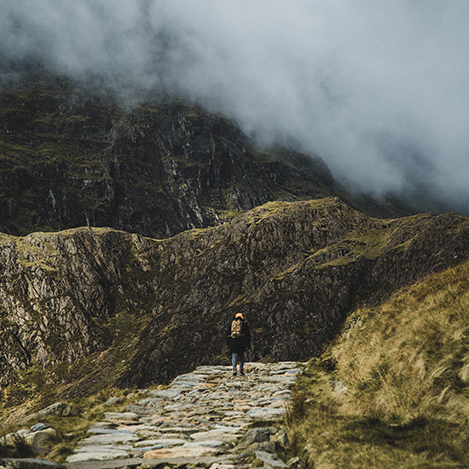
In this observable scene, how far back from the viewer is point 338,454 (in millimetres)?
6211

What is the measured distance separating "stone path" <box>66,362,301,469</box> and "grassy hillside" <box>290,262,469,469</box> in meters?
0.95


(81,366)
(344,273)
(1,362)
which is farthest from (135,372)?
(344,273)

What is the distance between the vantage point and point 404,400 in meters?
7.91

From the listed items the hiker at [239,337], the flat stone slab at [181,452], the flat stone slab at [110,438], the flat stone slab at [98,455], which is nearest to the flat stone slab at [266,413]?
the flat stone slab at [181,452]

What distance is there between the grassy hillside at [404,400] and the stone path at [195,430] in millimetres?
947

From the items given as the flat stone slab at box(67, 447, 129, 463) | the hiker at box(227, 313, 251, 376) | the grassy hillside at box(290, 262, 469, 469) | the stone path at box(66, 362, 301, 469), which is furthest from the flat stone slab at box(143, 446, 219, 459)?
the hiker at box(227, 313, 251, 376)

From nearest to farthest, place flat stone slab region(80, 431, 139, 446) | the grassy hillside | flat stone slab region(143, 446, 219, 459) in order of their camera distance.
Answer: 1. the grassy hillside
2. flat stone slab region(143, 446, 219, 459)
3. flat stone slab region(80, 431, 139, 446)

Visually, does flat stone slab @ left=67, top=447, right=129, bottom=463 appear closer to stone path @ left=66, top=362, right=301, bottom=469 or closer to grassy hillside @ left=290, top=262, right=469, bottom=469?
stone path @ left=66, top=362, right=301, bottom=469

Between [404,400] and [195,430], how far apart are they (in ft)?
19.4

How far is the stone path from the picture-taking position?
25.0ft

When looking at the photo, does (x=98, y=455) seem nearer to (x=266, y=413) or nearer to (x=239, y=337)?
(x=266, y=413)

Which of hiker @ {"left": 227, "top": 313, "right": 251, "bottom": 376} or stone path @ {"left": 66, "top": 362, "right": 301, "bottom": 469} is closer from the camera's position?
stone path @ {"left": 66, "top": 362, "right": 301, "bottom": 469}

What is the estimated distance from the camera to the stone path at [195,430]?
761 centimetres

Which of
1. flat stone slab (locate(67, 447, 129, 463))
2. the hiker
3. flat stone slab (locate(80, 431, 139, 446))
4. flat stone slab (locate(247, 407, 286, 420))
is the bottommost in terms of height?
flat stone slab (locate(247, 407, 286, 420))
